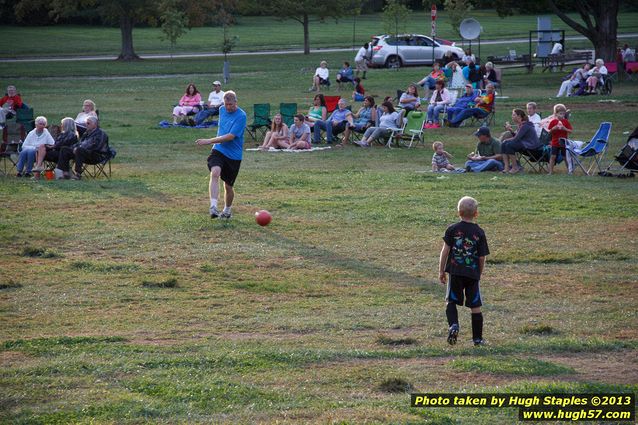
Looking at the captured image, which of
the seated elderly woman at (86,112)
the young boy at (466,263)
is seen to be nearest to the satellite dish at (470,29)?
the seated elderly woman at (86,112)

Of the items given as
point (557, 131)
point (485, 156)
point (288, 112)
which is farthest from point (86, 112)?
point (557, 131)

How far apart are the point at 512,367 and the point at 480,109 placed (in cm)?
1933

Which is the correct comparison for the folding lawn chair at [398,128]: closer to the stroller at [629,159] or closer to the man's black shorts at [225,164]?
the stroller at [629,159]

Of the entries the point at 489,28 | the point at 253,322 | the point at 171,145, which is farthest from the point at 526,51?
the point at 253,322

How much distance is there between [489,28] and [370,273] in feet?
222

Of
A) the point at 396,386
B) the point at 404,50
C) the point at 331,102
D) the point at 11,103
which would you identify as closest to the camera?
the point at 396,386

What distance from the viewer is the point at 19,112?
22.6 m

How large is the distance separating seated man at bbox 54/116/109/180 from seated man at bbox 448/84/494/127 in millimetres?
11058

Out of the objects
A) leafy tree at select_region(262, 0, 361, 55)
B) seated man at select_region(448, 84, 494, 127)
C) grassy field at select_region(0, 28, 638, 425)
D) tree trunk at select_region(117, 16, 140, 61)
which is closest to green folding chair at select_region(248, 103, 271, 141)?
grassy field at select_region(0, 28, 638, 425)

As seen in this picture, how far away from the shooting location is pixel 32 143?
1898cm

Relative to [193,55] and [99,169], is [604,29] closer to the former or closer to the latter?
[193,55]

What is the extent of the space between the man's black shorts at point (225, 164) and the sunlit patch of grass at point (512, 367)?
6968 mm

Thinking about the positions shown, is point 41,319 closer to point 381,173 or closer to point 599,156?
point 381,173

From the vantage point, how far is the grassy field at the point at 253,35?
66312 mm
